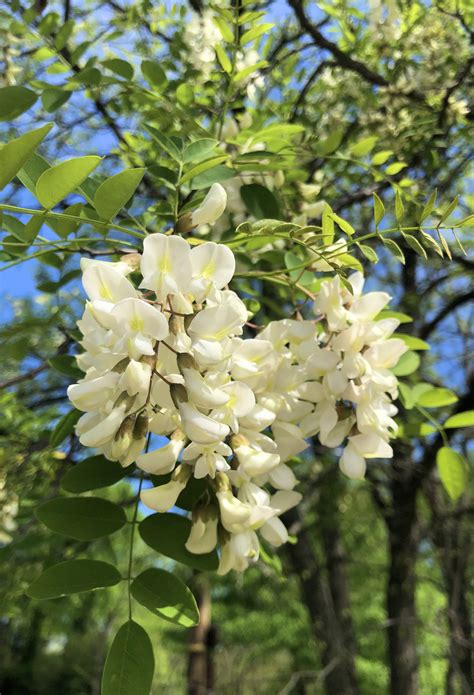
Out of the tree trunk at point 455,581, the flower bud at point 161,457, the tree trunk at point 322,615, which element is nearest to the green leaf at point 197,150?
the flower bud at point 161,457

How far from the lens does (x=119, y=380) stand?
657mm

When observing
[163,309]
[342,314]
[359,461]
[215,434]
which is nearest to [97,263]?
[163,309]

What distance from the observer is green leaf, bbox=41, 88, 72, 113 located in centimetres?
119

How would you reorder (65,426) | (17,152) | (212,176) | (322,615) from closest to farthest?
(17,152)
(212,176)
(65,426)
(322,615)

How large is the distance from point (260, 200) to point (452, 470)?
0.56 meters

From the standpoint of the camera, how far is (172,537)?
33.7 inches

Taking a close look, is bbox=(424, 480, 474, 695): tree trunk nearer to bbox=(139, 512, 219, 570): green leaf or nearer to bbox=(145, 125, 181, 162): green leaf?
bbox=(139, 512, 219, 570): green leaf

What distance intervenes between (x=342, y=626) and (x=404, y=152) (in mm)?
3664

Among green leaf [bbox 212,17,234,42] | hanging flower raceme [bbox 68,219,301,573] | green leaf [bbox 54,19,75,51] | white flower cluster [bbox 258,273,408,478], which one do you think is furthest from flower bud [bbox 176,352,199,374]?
green leaf [bbox 54,19,75,51]

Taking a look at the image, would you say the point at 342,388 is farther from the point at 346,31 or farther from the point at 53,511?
the point at 346,31

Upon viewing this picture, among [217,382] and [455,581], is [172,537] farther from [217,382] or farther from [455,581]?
[455,581]

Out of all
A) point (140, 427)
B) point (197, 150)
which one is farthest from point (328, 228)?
point (140, 427)

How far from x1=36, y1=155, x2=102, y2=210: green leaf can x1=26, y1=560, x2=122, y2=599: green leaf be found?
44cm

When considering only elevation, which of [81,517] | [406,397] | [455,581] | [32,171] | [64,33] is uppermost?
[64,33]
